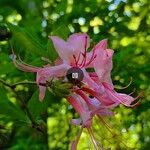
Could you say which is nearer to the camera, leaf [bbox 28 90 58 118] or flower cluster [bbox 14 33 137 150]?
flower cluster [bbox 14 33 137 150]

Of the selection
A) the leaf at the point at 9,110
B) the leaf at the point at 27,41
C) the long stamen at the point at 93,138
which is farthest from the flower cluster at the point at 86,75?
the leaf at the point at 9,110

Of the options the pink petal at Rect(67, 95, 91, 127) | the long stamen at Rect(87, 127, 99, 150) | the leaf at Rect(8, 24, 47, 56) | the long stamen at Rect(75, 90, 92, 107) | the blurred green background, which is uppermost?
the leaf at Rect(8, 24, 47, 56)

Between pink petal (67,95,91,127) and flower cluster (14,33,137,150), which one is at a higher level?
flower cluster (14,33,137,150)

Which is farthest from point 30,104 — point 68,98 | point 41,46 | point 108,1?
point 108,1

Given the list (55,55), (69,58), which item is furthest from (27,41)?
(69,58)

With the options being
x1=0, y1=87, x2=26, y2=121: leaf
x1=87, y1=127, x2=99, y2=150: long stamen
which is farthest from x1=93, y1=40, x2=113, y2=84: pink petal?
x1=0, y1=87, x2=26, y2=121: leaf

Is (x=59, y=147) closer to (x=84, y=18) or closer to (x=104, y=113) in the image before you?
(x=84, y=18)

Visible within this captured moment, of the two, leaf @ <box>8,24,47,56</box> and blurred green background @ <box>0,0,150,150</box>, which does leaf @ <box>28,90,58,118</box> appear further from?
leaf @ <box>8,24,47,56</box>

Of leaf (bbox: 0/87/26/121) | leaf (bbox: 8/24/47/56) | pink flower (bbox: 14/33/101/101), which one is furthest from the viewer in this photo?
leaf (bbox: 0/87/26/121)
